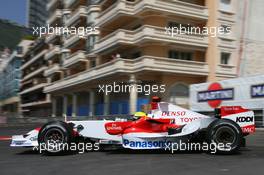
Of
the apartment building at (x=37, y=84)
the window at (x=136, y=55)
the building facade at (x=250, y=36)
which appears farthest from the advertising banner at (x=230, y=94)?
the apartment building at (x=37, y=84)

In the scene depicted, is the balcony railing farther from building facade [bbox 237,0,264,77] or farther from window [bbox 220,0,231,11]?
window [bbox 220,0,231,11]

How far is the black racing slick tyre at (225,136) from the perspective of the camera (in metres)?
9.10

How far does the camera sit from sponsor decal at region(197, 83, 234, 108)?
909 inches

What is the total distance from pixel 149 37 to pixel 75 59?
1633 cm

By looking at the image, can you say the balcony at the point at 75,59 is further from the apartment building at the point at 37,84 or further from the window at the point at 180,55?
the apartment building at the point at 37,84

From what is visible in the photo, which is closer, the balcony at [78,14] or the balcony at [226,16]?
the balcony at [226,16]

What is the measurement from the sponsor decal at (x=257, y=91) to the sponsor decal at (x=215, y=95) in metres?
1.67

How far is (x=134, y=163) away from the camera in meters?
8.13

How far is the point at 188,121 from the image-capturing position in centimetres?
980

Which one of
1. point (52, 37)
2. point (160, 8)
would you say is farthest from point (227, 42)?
point (52, 37)

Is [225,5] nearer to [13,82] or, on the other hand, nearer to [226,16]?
[226,16]

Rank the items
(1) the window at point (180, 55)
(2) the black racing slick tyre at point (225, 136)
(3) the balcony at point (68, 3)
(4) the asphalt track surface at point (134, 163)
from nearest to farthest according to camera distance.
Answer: (4) the asphalt track surface at point (134, 163) → (2) the black racing slick tyre at point (225, 136) → (1) the window at point (180, 55) → (3) the balcony at point (68, 3)

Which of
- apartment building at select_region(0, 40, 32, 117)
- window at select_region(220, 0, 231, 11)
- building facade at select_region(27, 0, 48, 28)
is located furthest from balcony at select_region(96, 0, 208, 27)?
building facade at select_region(27, 0, 48, 28)

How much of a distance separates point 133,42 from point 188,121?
929 inches
